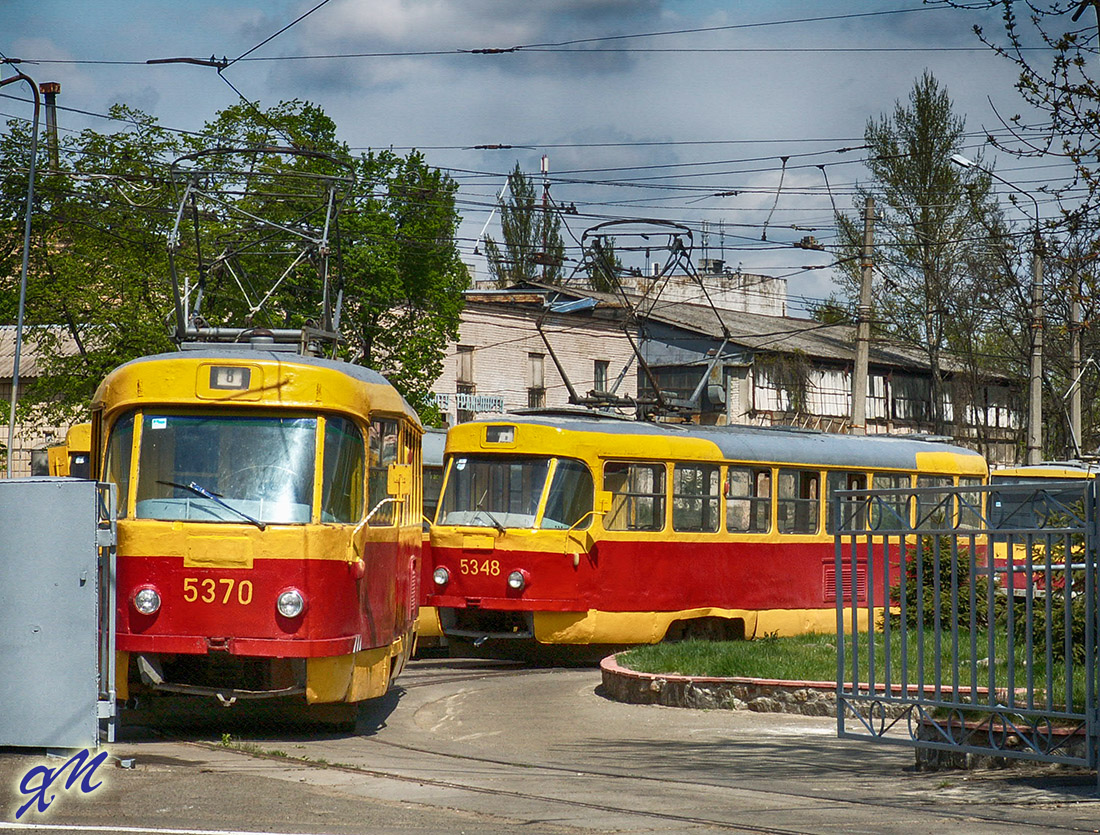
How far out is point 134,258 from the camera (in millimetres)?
31078

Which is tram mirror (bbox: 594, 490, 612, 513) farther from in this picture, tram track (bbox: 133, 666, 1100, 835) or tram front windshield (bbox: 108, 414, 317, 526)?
tram front windshield (bbox: 108, 414, 317, 526)

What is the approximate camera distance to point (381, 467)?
40.6 feet

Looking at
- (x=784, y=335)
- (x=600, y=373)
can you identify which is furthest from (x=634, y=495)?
(x=784, y=335)

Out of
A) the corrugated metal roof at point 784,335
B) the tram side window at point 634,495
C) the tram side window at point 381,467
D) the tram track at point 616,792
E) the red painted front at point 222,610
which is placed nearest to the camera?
the tram track at point 616,792

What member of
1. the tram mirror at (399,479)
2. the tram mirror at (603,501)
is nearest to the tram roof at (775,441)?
the tram mirror at (603,501)

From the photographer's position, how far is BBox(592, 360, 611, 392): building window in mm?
53500

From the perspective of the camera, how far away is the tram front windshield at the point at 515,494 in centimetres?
1858

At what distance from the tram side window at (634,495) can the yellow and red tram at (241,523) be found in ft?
24.5

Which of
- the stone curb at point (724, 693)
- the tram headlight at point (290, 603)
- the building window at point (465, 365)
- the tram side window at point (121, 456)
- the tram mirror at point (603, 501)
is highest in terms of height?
the building window at point (465, 365)

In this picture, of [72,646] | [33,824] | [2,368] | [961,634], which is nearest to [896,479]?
Answer: [961,634]

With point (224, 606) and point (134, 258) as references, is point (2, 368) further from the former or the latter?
point (224, 606)

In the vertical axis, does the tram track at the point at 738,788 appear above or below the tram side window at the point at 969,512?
below

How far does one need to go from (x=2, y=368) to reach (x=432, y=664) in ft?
114

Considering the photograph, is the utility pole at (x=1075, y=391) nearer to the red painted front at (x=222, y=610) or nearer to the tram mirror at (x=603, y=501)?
the tram mirror at (x=603, y=501)
